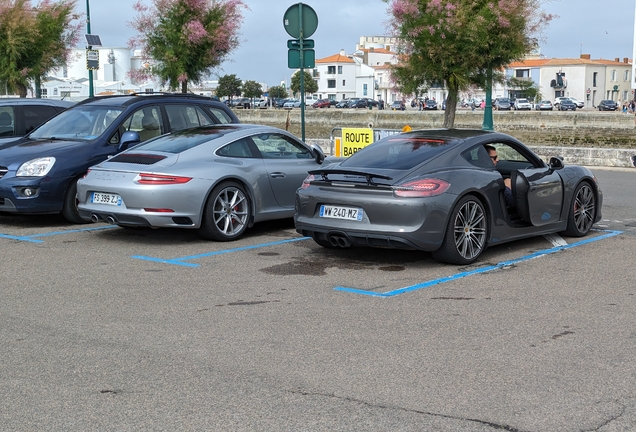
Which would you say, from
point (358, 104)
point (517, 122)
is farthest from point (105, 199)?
point (358, 104)

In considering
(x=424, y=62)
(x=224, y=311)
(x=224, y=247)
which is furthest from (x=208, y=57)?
(x=224, y=311)

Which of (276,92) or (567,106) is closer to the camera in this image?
(567,106)

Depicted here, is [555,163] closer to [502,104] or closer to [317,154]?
[317,154]

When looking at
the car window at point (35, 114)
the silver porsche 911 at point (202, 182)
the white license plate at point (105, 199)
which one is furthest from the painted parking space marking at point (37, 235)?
the car window at point (35, 114)

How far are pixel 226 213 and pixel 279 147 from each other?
139cm

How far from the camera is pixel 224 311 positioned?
21.3 feet

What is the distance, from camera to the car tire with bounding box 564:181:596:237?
32.3ft

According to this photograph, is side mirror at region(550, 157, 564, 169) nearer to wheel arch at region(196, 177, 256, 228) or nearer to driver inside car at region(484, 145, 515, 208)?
driver inside car at region(484, 145, 515, 208)

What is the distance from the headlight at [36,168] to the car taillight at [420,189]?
4.94 meters

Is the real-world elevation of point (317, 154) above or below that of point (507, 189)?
above

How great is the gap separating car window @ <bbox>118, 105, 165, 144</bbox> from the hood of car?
2.35 feet

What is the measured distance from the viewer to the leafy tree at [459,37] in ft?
→ 88.8

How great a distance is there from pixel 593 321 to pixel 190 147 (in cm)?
539

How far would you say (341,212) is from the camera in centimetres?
833
